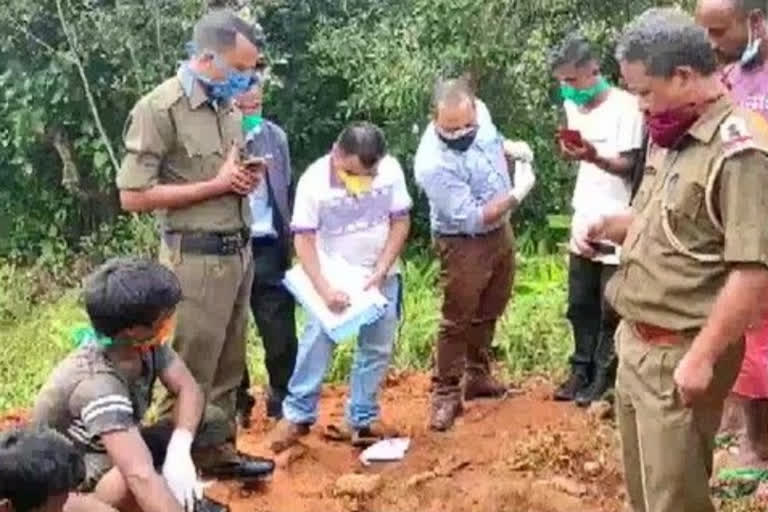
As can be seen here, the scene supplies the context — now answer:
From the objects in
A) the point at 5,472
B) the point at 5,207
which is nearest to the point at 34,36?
the point at 5,207

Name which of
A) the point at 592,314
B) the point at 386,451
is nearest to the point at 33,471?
the point at 386,451

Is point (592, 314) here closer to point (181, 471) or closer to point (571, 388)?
point (571, 388)

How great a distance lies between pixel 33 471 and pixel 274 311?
301 centimetres

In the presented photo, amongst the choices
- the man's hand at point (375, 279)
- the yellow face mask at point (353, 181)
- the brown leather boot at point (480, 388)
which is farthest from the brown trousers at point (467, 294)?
the yellow face mask at point (353, 181)

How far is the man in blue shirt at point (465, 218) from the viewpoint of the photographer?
20.8ft

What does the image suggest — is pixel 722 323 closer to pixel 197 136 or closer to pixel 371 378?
pixel 197 136

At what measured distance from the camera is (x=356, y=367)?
6.41m

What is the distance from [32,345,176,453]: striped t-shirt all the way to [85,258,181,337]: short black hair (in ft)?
0.38

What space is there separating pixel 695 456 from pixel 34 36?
29.4 ft

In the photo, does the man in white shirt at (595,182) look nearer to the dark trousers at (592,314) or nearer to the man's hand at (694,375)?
the dark trousers at (592,314)

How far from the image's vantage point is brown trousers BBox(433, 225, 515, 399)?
652cm

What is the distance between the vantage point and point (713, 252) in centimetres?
392

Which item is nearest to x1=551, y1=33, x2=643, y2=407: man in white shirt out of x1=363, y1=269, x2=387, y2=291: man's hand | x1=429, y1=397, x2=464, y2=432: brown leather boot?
x1=429, y1=397, x2=464, y2=432: brown leather boot

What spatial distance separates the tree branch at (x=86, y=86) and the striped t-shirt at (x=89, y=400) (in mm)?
7294
